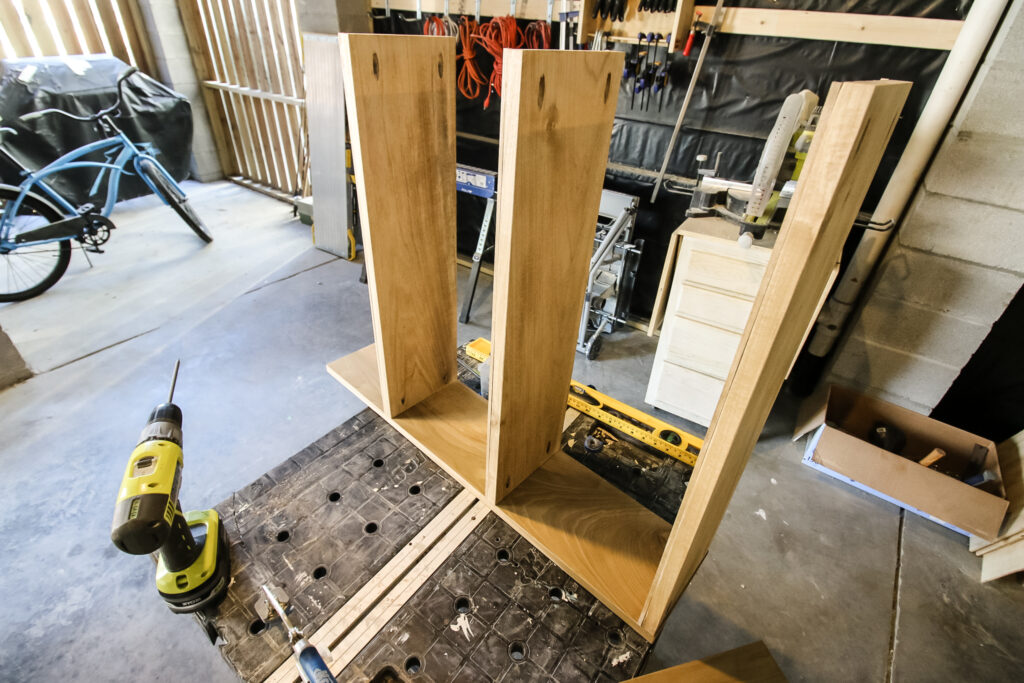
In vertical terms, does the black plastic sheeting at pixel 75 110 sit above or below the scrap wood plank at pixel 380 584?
above

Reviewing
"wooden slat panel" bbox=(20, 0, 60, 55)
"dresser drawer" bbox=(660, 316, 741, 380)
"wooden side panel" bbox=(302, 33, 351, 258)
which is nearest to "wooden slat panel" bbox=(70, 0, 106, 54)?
"wooden slat panel" bbox=(20, 0, 60, 55)

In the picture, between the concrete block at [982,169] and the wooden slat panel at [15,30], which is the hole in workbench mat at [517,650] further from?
the wooden slat panel at [15,30]

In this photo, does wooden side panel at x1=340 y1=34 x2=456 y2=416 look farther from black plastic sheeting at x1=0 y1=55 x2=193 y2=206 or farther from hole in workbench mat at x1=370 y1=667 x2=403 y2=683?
black plastic sheeting at x1=0 y1=55 x2=193 y2=206

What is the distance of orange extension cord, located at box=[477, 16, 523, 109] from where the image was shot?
229 centimetres

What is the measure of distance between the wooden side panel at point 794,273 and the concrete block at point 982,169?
1.34 meters

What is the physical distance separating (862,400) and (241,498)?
222 cm

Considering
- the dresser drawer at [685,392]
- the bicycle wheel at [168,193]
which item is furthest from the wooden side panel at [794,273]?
the bicycle wheel at [168,193]

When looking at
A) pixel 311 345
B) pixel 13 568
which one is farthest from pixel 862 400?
pixel 13 568

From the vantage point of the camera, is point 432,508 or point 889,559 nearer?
point 432,508

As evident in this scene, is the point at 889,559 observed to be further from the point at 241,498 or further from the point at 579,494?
the point at 241,498

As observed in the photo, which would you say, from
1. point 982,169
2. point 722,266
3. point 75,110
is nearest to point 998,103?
point 982,169

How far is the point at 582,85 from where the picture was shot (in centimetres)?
75

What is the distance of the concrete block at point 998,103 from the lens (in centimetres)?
135

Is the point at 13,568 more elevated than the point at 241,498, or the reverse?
the point at 241,498
